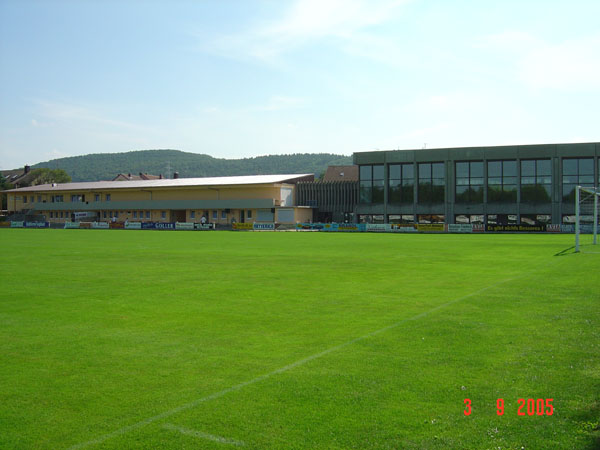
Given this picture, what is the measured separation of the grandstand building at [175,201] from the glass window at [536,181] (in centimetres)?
3468

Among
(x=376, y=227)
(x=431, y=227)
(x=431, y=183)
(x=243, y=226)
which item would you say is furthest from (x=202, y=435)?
(x=243, y=226)

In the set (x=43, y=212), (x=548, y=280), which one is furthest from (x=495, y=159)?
(x=43, y=212)

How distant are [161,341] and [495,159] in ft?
233

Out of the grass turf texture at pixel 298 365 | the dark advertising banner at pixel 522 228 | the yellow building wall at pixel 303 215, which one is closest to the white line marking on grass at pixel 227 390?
the grass turf texture at pixel 298 365

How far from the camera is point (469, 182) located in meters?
74.1

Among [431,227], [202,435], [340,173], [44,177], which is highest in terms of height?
[44,177]

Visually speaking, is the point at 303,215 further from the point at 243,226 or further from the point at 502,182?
the point at 502,182

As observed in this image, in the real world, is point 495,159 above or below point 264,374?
above

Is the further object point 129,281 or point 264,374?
point 129,281

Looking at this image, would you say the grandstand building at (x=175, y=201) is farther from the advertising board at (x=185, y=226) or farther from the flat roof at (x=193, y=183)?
the advertising board at (x=185, y=226)

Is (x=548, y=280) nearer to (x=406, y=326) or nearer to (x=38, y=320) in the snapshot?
(x=406, y=326)

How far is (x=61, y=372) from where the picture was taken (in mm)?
7227

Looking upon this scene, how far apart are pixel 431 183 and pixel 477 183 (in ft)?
21.1
